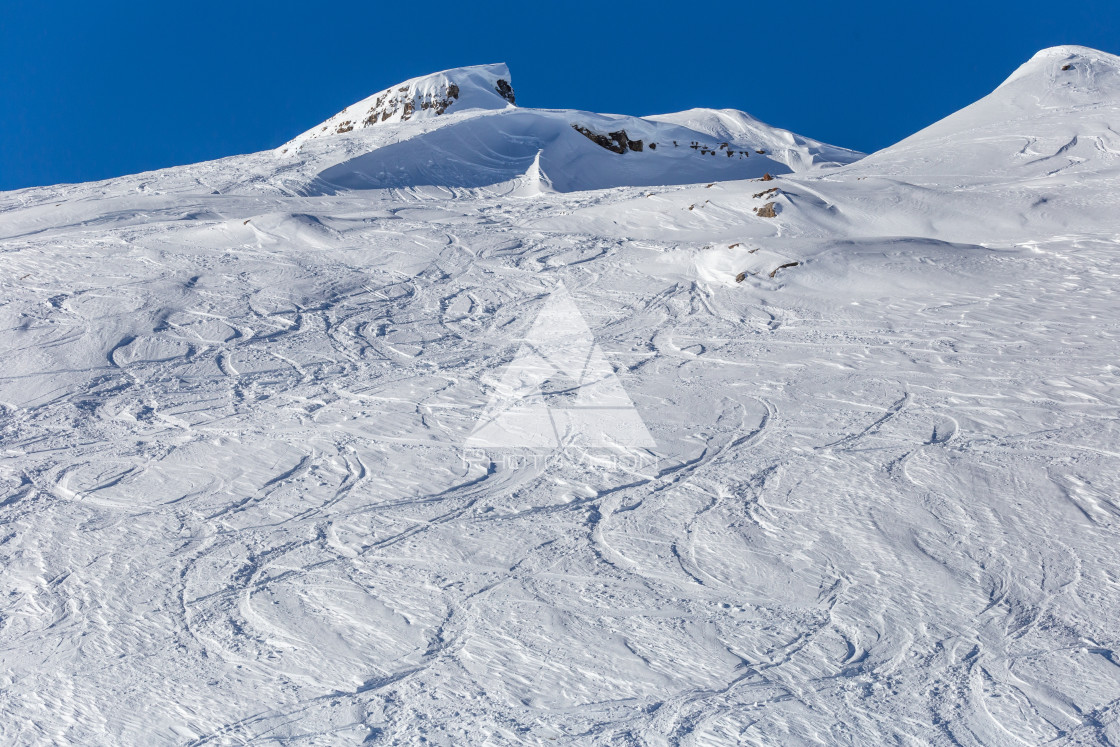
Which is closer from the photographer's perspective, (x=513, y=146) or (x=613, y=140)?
(x=513, y=146)

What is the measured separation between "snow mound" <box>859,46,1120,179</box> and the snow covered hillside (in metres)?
1.47

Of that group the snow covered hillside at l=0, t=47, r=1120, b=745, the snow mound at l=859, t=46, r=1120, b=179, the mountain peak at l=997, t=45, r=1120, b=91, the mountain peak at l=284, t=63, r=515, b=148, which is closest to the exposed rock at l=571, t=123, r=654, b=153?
the mountain peak at l=284, t=63, r=515, b=148

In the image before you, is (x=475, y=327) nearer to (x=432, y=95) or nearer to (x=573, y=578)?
(x=573, y=578)

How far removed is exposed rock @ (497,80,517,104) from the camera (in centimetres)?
2530

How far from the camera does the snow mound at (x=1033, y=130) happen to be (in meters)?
13.1

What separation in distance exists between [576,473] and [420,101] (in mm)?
18451

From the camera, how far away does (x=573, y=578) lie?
438 centimetres

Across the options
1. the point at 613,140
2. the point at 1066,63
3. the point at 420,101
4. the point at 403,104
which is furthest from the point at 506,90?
the point at 1066,63

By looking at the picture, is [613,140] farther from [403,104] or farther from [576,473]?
[576,473]

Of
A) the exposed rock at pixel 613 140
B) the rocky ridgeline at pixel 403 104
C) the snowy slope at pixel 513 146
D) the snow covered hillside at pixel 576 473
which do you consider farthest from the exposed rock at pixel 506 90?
the snow covered hillside at pixel 576 473

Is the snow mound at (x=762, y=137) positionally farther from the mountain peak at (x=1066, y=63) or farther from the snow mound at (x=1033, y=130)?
the snow mound at (x=1033, y=130)

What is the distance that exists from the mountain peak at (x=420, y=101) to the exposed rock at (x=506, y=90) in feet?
2.13

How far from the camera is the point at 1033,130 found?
14.4 m

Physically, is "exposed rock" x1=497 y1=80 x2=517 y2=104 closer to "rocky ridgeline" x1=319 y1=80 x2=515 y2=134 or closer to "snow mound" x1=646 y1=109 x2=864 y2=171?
"rocky ridgeline" x1=319 y1=80 x2=515 y2=134
